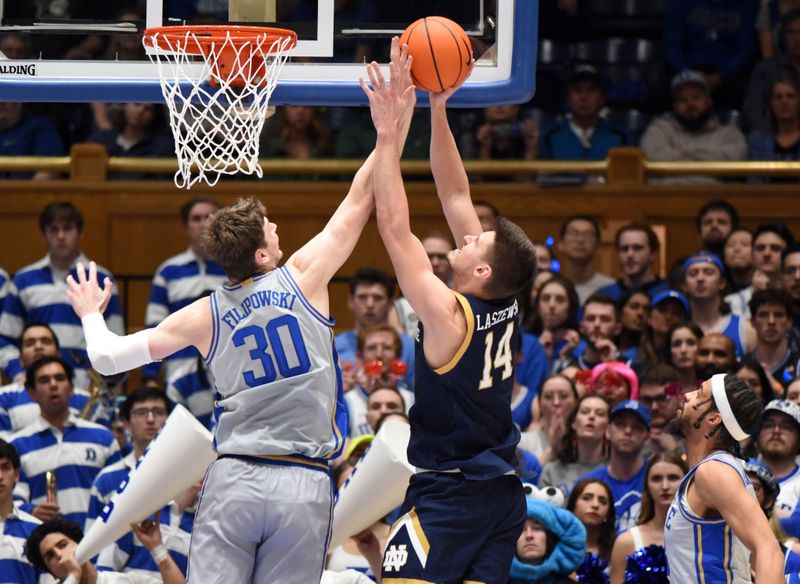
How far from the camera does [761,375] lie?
8.41 meters

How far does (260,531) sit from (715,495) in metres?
1.73

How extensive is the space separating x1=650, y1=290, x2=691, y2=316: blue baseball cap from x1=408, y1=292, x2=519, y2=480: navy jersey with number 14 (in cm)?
378

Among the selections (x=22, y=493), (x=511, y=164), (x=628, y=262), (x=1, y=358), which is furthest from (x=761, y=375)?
(x=1, y=358)

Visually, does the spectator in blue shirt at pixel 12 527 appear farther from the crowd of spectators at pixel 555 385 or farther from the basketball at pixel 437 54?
the basketball at pixel 437 54

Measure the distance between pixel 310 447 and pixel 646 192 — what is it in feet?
19.9

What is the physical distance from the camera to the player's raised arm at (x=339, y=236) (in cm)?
591

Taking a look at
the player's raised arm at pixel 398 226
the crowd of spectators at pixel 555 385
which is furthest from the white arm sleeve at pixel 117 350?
the crowd of spectators at pixel 555 385

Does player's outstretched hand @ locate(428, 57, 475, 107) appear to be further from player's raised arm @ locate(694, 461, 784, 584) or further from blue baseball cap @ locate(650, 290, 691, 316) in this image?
blue baseball cap @ locate(650, 290, 691, 316)

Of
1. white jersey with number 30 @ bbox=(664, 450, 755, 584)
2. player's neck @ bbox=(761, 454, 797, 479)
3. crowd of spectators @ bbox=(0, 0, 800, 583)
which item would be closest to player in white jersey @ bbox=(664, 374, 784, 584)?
white jersey with number 30 @ bbox=(664, 450, 755, 584)

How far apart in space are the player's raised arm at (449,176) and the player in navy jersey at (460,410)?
1.19 feet

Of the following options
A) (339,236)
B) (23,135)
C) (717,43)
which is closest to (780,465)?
(339,236)

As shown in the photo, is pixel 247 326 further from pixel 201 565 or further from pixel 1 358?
pixel 1 358

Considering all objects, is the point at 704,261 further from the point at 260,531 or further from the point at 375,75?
the point at 260,531

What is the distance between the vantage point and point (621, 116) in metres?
12.3
